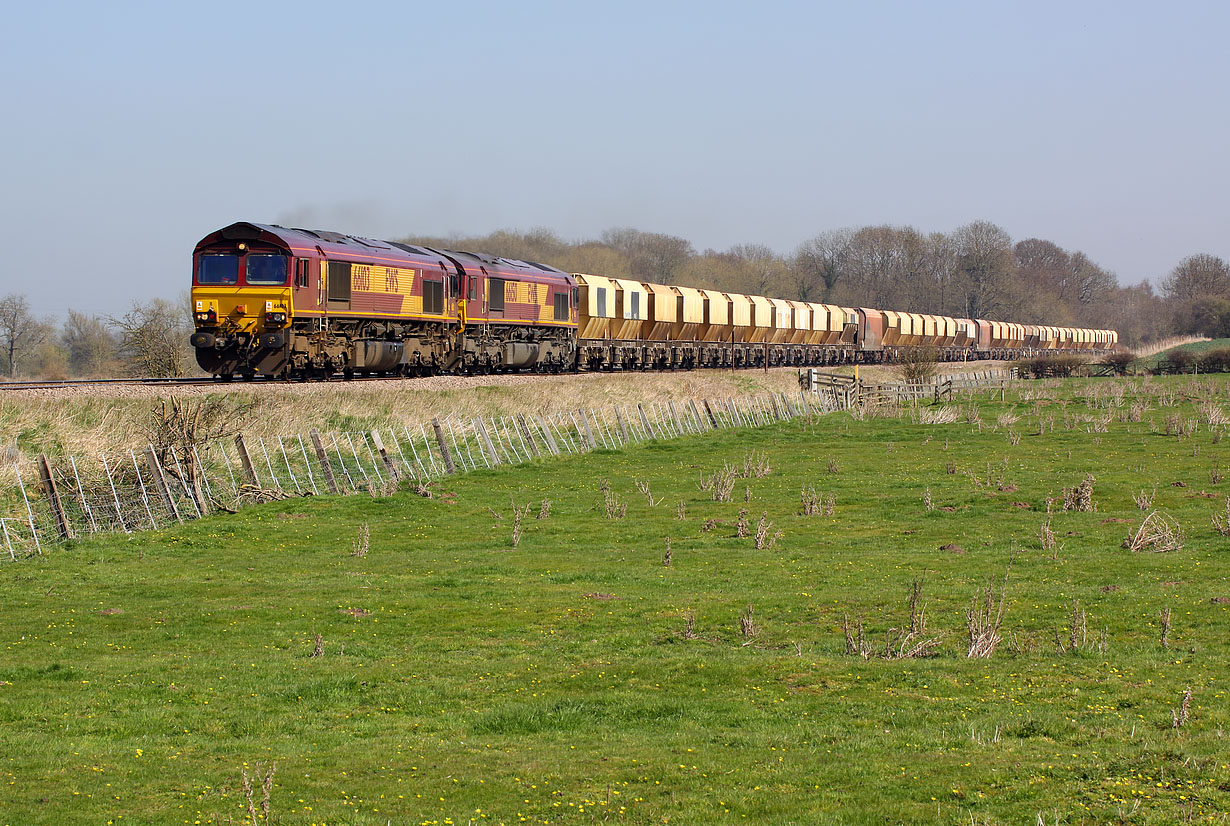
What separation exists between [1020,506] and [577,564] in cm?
1247

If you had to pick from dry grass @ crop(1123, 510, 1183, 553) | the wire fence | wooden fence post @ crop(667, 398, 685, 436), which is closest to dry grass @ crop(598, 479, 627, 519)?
the wire fence

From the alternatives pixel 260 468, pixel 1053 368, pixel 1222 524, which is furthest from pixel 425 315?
pixel 1053 368

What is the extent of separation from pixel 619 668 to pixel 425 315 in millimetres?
33088

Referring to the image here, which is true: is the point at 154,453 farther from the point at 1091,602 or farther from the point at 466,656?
the point at 1091,602

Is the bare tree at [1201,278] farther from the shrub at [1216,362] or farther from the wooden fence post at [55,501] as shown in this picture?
the wooden fence post at [55,501]

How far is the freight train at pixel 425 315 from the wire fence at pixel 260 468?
17.7 feet

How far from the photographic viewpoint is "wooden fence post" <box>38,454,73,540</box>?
2433cm

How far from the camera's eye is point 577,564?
2325cm

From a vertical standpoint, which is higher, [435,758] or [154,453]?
[154,453]

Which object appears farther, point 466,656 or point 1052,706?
point 466,656

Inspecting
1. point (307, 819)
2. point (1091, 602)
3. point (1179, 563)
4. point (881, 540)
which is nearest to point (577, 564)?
point (881, 540)

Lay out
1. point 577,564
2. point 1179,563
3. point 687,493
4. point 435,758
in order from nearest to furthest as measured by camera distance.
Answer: point 435,758, point 1179,563, point 577,564, point 687,493

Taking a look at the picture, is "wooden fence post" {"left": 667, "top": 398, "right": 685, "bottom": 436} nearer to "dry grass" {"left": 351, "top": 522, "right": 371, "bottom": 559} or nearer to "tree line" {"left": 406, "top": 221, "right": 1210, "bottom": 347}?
"dry grass" {"left": 351, "top": 522, "right": 371, "bottom": 559}

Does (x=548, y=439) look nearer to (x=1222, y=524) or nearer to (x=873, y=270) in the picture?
(x=1222, y=524)
